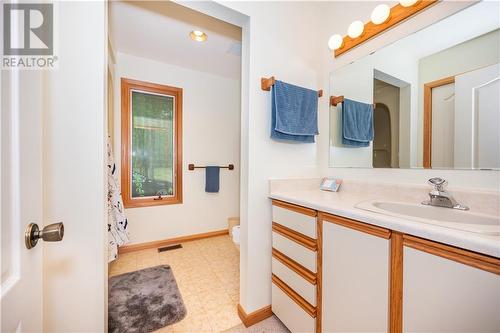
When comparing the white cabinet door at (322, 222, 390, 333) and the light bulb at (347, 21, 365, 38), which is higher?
the light bulb at (347, 21, 365, 38)

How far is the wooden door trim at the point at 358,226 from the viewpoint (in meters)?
0.76

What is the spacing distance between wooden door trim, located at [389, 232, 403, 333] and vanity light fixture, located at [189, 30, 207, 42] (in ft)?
7.31

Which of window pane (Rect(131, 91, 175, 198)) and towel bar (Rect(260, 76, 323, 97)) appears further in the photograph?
window pane (Rect(131, 91, 175, 198))

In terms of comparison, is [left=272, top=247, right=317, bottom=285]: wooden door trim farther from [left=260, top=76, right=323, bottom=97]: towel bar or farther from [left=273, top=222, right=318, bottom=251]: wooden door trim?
[left=260, top=76, right=323, bottom=97]: towel bar

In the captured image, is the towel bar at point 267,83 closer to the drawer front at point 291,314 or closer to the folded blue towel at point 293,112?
the folded blue towel at point 293,112

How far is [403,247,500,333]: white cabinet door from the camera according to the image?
538 mm

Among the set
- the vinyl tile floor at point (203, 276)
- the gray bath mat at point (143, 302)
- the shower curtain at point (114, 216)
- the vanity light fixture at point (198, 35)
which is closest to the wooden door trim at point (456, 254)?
the vinyl tile floor at point (203, 276)

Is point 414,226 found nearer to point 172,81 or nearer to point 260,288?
point 260,288

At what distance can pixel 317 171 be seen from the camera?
1.69m

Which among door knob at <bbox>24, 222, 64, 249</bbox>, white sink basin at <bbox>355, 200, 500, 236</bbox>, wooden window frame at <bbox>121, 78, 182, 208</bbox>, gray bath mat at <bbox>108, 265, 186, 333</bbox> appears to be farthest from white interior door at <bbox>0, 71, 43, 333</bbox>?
wooden window frame at <bbox>121, 78, 182, 208</bbox>

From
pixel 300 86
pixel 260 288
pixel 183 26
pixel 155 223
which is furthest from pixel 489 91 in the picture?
pixel 155 223

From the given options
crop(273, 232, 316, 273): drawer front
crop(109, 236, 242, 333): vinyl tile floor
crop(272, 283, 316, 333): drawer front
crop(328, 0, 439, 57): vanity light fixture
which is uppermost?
crop(328, 0, 439, 57): vanity light fixture

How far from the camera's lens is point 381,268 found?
771 millimetres

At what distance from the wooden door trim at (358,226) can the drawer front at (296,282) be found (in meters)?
0.41
